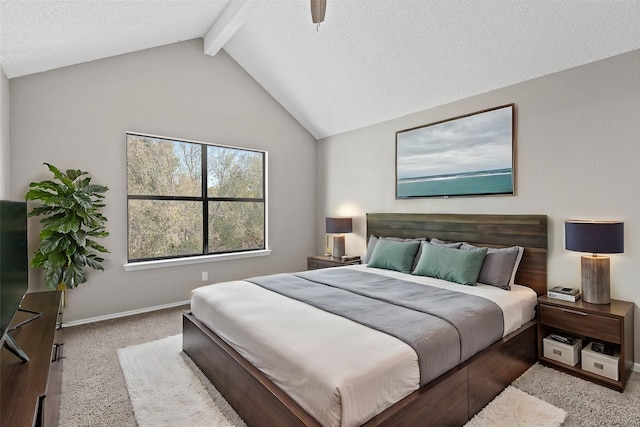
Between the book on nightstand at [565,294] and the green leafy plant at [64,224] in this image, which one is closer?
the book on nightstand at [565,294]

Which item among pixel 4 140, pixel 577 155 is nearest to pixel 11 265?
pixel 4 140

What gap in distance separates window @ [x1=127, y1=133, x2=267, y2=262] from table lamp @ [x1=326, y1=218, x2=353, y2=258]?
42.8 inches

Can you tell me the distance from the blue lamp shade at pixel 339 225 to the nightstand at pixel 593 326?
249 cm

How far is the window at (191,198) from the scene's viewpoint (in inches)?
156

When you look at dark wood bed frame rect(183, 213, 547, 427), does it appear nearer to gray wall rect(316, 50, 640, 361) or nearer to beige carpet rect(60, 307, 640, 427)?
gray wall rect(316, 50, 640, 361)

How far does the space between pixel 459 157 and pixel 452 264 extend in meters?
1.26

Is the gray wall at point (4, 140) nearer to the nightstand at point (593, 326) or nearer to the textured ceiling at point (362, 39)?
the textured ceiling at point (362, 39)

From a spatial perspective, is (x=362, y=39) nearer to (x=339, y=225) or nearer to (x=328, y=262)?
(x=339, y=225)

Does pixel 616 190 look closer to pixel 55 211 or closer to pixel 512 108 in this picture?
pixel 512 108

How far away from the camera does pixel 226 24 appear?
362 cm

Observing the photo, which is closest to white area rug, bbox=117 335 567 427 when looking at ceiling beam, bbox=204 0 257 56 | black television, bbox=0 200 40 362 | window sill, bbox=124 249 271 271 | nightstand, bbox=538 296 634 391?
nightstand, bbox=538 296 634 391

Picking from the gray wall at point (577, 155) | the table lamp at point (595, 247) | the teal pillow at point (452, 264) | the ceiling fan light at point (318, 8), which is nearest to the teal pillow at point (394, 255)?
the teal pillow at point (452, 264)

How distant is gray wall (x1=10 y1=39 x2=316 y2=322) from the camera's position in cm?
325

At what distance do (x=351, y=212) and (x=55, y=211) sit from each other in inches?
137
